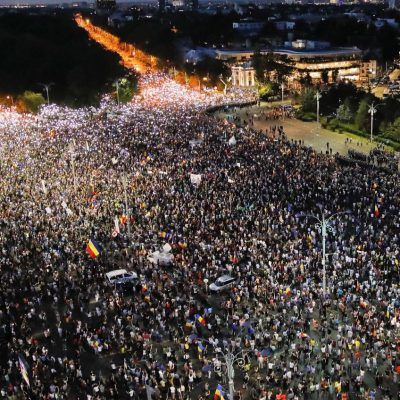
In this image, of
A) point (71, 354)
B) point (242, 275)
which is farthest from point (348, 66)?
point (71, 354)

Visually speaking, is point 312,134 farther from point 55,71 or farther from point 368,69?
point 368,69

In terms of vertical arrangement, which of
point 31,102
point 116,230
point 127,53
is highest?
point 116,230

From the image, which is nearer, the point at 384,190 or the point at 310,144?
the point at 384,190

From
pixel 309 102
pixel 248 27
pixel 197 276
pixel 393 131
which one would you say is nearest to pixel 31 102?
pixel 309 102

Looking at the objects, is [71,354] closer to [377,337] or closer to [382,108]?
[377,337]

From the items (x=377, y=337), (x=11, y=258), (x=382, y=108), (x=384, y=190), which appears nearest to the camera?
(x=377, y=337)

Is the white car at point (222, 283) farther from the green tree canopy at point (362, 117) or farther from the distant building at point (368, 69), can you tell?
the distant building at point (368, 69)
